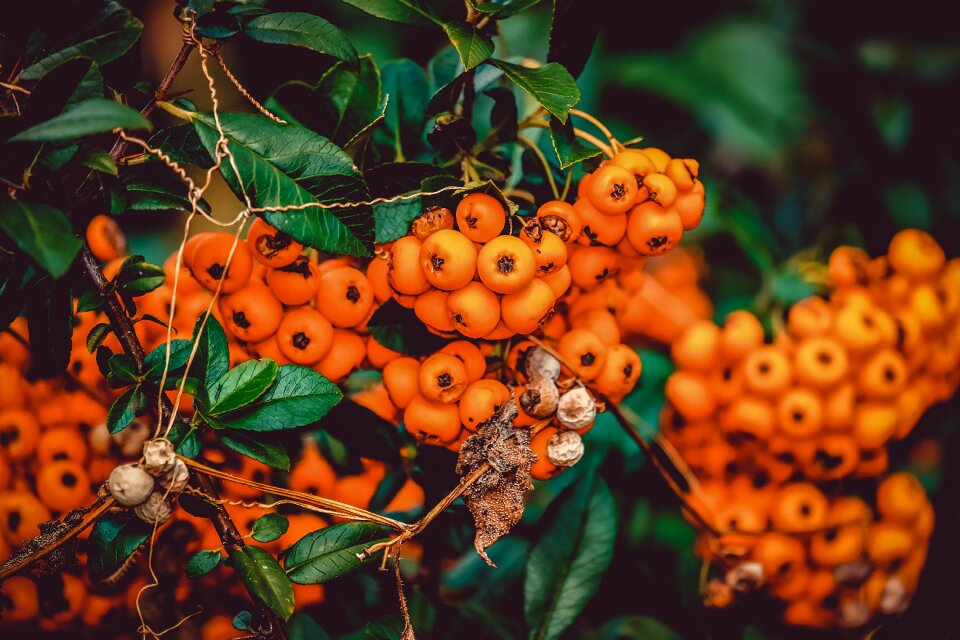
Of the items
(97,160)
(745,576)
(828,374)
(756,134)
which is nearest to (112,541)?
(97,160)

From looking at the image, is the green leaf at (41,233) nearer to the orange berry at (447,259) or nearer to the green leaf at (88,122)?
the green leaf at (88,122)

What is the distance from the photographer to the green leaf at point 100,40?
3.02 ft

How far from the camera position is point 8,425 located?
1.16 m

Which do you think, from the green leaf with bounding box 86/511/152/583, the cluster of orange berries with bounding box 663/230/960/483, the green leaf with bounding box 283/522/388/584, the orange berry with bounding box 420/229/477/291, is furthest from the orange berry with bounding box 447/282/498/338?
the cluster of orange berries with bounding box 663/230/960/483

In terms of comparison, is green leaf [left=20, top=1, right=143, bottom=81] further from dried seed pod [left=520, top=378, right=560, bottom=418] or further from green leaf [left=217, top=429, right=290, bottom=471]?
dried seed pod [left=520, top=378, right=560, bottom=418]

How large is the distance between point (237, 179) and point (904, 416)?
4.74 feet

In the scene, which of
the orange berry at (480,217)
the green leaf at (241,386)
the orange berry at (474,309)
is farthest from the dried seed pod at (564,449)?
the green leaf at (241,386)

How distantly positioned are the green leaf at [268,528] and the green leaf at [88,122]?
0.57 metres

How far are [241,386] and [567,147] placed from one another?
605 millimetres

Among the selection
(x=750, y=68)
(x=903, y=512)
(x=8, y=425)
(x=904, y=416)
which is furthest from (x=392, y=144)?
(x=750, y=68)

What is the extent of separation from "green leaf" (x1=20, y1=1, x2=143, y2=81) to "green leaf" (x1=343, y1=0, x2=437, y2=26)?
337mm

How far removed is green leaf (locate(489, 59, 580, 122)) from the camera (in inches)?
37.9

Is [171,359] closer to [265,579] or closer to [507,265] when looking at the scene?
[265,579]

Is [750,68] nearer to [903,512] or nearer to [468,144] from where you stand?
[903,512]
